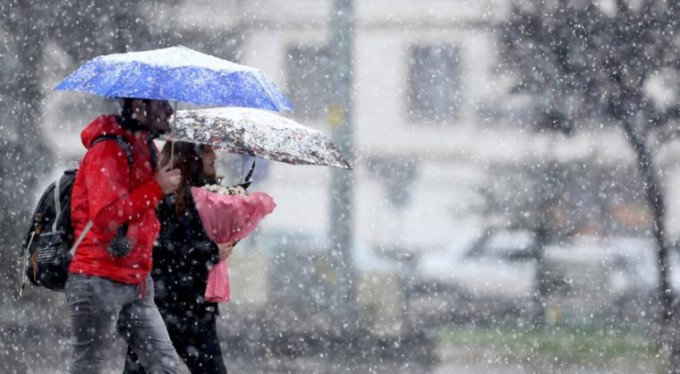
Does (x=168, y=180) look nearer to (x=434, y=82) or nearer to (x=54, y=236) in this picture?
(x=54, y=236)

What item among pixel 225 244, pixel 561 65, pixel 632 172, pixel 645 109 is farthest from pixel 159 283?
pixel 632 172

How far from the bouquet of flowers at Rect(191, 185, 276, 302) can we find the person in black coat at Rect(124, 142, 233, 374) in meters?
0.03

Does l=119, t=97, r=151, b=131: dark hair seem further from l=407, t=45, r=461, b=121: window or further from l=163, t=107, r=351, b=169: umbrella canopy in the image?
l=407, t=45, r=461, b=121: window

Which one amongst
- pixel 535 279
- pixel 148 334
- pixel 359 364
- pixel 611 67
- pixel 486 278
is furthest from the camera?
pixel 486 278

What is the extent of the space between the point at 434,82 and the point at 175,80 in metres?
20.1

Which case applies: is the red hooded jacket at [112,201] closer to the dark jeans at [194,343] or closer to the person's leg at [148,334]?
the person's leg at [148,334]

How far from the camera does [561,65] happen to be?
41.7ft

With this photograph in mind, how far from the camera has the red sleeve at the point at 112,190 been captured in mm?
4684

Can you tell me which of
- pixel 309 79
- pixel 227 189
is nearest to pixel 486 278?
pixel 309 79

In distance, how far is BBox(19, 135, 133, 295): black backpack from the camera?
4.83 m

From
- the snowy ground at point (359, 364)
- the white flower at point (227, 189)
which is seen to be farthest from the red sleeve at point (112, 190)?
the snowy ground at point (359, 364)

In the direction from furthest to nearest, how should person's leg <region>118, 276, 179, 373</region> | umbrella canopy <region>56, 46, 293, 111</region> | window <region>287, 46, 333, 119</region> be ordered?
window <region>287, 46, 333, 119</region>, person's leg <region>118, 276, 179, 373</region>, umbrella canopy <region>56, 46, 293, 111</region>

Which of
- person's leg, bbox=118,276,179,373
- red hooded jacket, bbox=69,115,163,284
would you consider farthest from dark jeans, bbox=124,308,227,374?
red hooded jacket, bbox=69,115,163,284

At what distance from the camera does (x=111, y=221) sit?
4.70m
